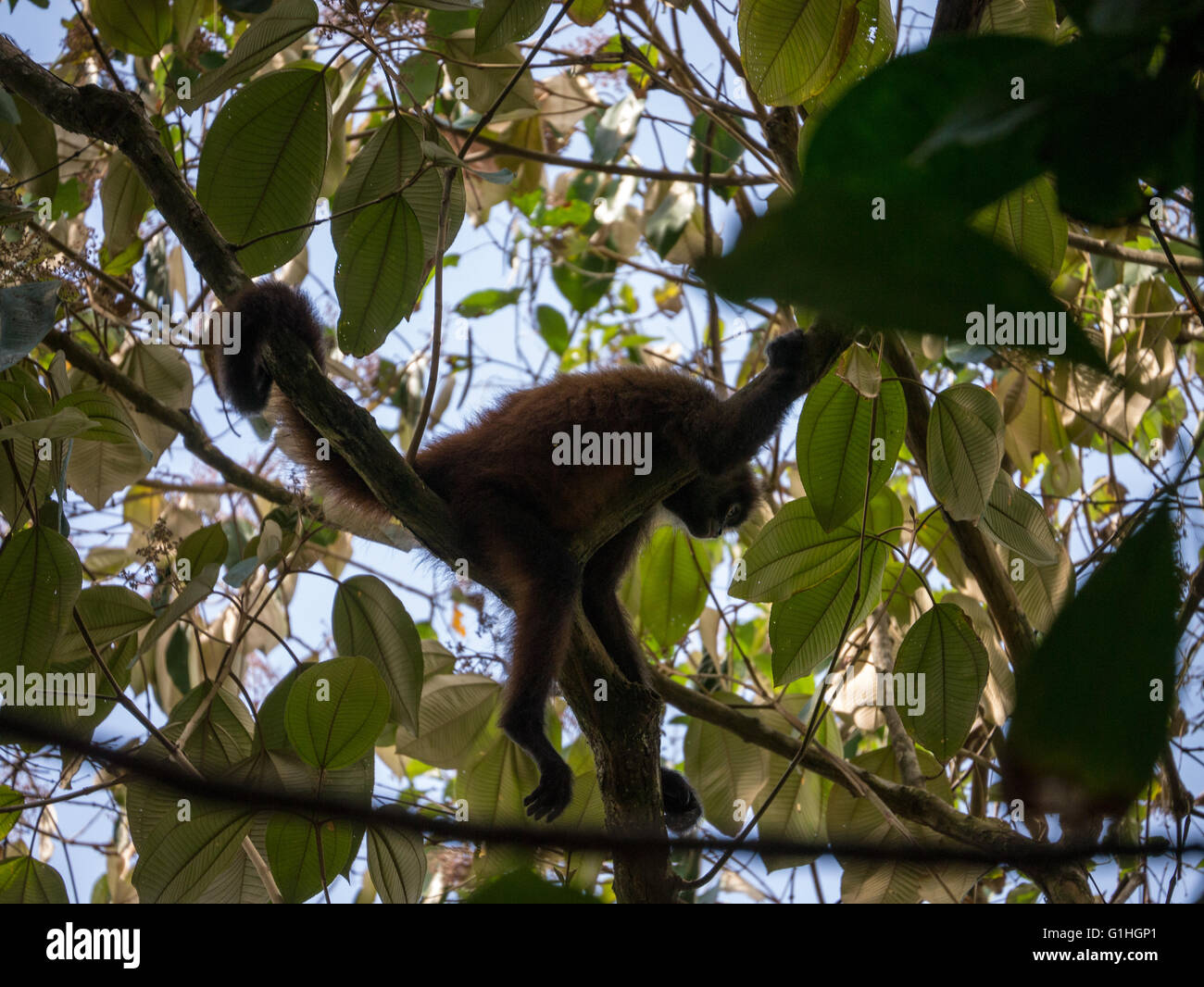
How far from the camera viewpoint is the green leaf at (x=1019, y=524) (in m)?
2.77

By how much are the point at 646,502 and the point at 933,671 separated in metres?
1.01

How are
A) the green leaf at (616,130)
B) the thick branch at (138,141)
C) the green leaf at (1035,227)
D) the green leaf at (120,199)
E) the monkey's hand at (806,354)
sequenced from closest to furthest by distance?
the thick branch at (138,141) < the monkey's hand at (806,354) < the green leaf at (1035,227) < the green leaf at (120,199) < the green leaf at (616,130)

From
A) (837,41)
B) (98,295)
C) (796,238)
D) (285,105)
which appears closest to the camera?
(796,238)

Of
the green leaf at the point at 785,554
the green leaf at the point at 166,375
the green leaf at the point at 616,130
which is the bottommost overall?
the green leaf at the point at 785,554

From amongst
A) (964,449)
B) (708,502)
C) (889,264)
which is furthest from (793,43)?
(889,264)

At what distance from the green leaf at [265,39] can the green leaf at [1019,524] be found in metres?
2.34

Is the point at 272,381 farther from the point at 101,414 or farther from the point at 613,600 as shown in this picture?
the point at 613,600

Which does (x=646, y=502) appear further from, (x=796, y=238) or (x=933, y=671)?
(x=796, y=238)

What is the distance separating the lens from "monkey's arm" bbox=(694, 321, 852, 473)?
8.60 ft

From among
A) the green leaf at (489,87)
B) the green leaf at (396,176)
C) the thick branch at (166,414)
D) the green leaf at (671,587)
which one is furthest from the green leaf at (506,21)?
the green leaf at (671,587)

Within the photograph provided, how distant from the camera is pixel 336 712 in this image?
8.09ft

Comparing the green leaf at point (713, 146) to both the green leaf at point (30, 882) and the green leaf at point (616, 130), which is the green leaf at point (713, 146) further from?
the green leaf at point (30, 882)
